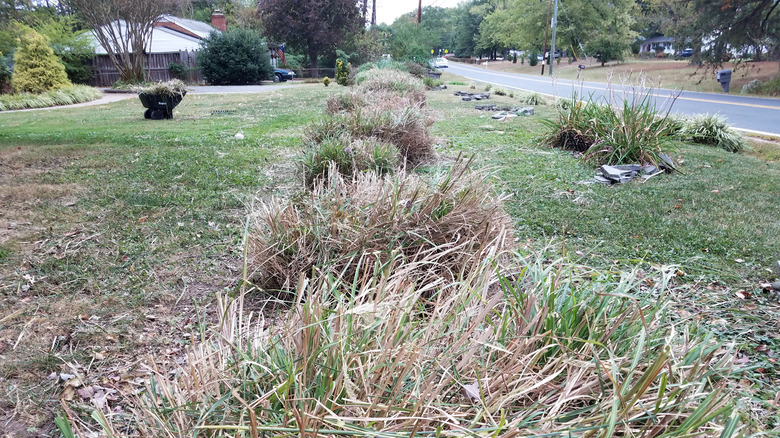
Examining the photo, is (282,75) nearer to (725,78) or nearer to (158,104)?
(158,104)

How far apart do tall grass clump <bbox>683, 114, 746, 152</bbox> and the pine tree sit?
23.4m

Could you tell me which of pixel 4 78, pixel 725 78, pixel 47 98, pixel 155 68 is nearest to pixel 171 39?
pixel 155 68

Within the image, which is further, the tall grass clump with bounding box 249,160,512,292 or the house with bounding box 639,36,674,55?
the house with bounding box 639,36,674,55

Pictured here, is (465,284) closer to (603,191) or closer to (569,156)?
(603,191)

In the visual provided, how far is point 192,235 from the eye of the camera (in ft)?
13.0

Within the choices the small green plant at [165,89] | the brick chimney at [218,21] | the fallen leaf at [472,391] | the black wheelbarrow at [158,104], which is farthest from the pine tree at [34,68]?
the fallen leaf at [472,391]

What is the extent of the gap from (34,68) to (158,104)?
1392cm

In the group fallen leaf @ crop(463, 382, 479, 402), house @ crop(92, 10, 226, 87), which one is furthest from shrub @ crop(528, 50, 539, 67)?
fallen leaf @ crop(463, 382, 479, 402)

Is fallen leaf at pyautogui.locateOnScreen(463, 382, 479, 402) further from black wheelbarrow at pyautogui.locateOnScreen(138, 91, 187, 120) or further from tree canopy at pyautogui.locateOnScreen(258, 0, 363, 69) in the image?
tree canopy at pyautogui.locateOnScreen(258, 0, 363, 69)

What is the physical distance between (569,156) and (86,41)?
30.0 meters

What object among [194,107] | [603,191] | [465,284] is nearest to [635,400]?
[465,284]

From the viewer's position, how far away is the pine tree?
66.0 feet

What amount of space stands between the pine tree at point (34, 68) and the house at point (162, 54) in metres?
5.84

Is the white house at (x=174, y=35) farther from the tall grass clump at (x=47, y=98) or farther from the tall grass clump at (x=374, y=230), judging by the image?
the tall grass clump at (x=374, y=230)
